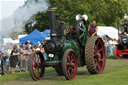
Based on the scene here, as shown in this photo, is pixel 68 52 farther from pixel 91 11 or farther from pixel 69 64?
pixel 91 11

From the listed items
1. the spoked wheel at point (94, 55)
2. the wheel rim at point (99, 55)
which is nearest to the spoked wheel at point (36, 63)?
the spoked wheel at point (94, 55)

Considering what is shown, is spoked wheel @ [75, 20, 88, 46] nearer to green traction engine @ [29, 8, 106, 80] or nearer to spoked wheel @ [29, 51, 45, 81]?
green traction engine @ [29, 8, 106, 80]

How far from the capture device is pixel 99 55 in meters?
11.7

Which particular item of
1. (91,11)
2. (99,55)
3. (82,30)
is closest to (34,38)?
(99,55)

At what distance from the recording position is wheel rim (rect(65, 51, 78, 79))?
9.90 meters

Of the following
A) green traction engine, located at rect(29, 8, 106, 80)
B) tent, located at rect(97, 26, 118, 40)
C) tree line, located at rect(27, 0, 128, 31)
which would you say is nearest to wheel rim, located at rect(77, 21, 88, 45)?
green traction engine, located at rect(29, 8, 106, 80)

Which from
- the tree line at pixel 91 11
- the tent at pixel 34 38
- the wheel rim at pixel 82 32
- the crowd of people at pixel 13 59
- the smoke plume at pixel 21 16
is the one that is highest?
the tree line at pixel 91 11

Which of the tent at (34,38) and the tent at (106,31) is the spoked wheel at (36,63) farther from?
the tent at (106,31)

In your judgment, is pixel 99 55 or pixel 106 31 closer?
pixel 99 55

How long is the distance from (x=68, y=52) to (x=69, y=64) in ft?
1.31

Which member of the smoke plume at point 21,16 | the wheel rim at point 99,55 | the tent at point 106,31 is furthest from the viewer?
the tent at point 106,31

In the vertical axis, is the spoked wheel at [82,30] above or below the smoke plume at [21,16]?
below

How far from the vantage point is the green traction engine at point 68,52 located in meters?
10.0

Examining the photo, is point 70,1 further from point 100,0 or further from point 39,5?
point 39,5
